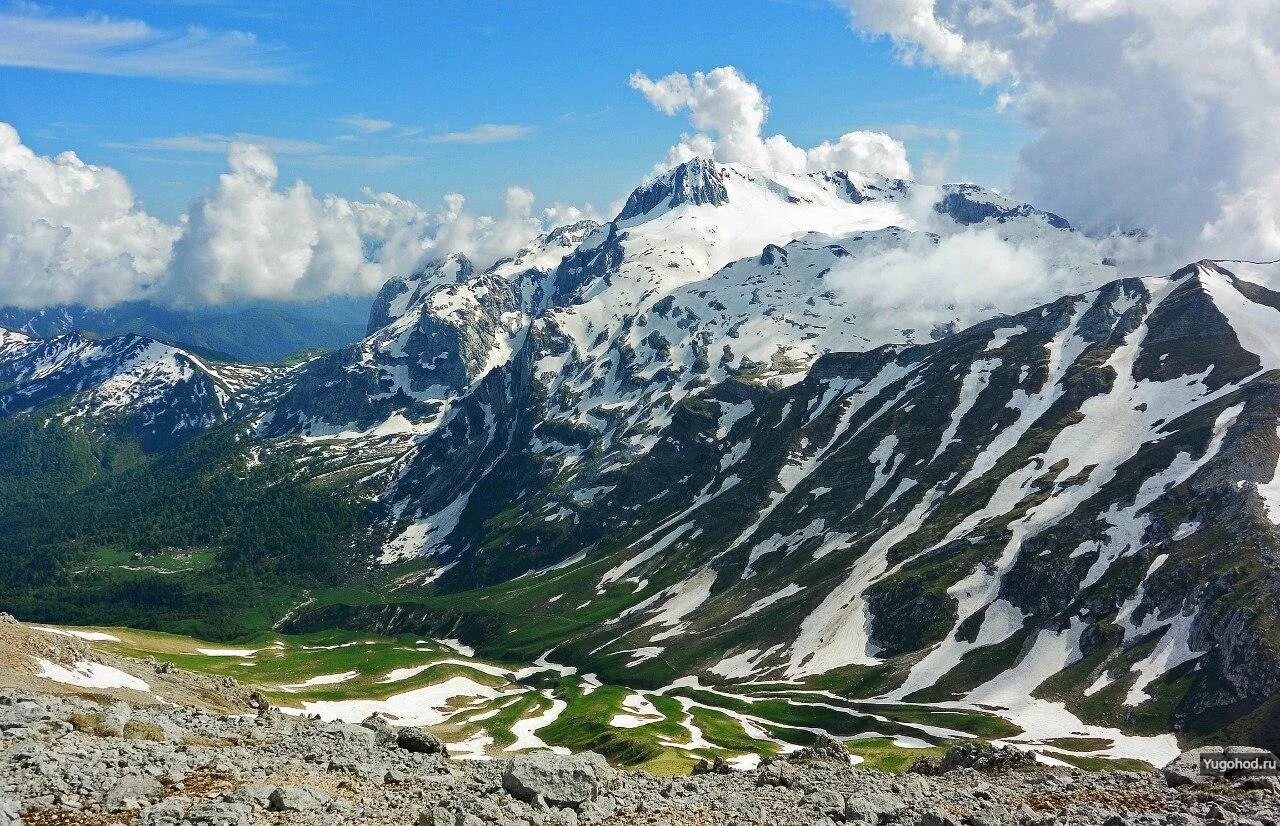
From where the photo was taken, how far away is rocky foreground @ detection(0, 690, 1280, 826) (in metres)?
27.2

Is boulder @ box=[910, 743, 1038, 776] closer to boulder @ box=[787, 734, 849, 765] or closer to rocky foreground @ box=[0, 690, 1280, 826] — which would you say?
boulder @ box=[787, 734, 849, 765]

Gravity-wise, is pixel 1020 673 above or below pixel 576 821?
below

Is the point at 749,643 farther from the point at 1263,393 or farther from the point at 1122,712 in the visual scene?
the point at 1263,393

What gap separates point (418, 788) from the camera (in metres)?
33.1

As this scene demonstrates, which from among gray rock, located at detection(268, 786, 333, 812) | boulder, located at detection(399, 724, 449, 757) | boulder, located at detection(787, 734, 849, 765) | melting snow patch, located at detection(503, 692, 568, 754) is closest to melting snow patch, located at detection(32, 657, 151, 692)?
boulder, located at detection(399, 724, 449, 757)

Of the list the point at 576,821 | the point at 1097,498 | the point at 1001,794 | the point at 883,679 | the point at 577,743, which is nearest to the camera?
the point at 576,821

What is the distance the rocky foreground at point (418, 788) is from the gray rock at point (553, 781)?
0.06 m

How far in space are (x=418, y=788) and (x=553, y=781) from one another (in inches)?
209

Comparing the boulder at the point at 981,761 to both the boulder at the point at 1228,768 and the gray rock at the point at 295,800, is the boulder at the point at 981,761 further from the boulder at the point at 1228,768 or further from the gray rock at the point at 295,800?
the gray rock at the point at 295,800

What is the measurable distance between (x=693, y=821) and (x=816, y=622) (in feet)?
536

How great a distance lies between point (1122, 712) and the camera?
4943 inches

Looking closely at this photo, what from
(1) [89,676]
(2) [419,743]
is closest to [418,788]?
(2) [419,743]

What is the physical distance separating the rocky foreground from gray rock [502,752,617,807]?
64 millimetres

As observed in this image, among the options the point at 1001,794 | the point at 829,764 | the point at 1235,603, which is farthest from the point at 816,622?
the point at 1001,794
